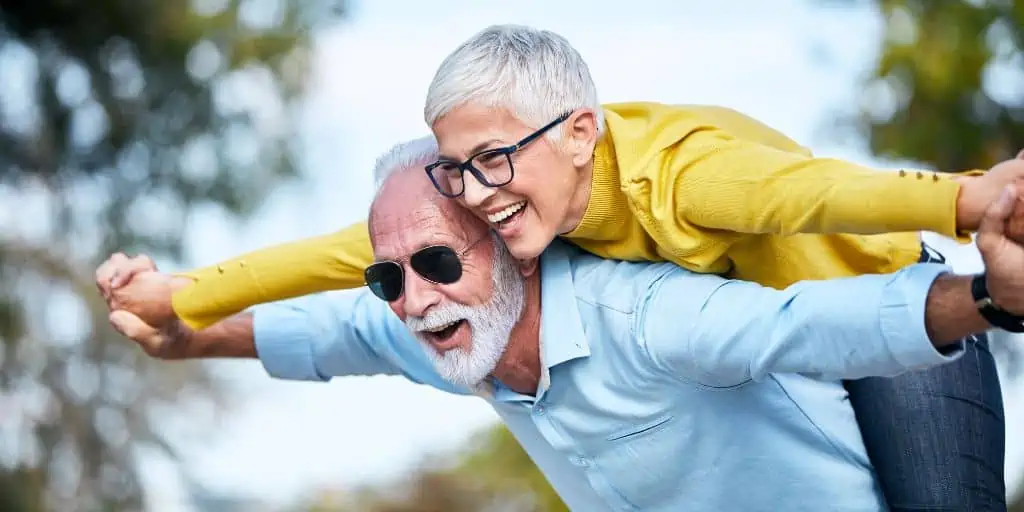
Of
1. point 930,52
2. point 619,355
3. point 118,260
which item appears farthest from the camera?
point 930,52

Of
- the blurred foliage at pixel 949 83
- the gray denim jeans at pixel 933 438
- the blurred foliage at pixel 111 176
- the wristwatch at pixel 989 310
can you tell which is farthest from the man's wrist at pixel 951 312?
the blurred foliage at pixel 111 176

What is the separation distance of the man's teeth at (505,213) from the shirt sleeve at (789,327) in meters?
0.36

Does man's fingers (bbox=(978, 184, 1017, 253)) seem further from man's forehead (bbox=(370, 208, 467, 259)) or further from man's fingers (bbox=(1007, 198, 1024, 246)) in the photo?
man's forehead (bbox=(370, 208, 467, 259))

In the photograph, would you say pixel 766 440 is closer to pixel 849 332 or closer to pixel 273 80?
pixel 849 332

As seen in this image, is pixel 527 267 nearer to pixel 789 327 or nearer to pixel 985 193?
pixel 789 327

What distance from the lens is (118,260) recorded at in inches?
169

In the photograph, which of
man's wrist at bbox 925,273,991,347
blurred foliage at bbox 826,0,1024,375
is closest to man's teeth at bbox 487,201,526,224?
man's wrist at bbox 925,273,991,347

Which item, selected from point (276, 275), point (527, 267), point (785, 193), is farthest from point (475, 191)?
A: point (276, 275)

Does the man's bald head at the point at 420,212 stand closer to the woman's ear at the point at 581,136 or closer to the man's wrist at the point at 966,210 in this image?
the woman's ear at the point at 581,136

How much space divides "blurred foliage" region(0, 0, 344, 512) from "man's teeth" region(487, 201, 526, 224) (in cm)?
1132

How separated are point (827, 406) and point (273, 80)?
13.0m

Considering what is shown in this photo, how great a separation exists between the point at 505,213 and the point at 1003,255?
4.02ft

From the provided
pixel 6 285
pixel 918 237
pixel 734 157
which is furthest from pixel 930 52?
pixel 6 285

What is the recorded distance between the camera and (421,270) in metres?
3.50
